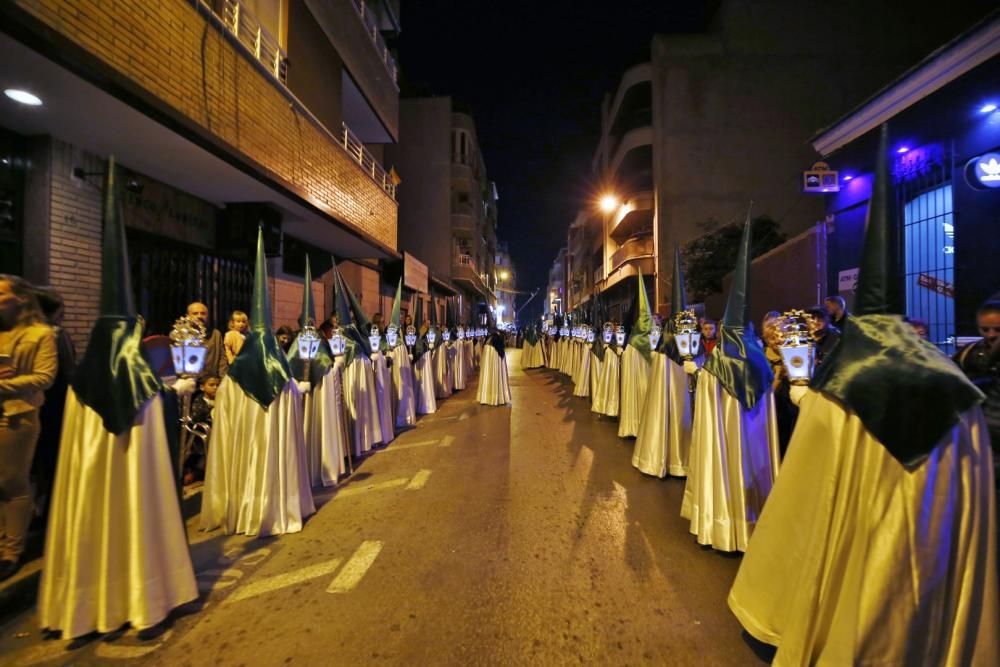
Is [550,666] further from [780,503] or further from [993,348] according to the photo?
[993,348]

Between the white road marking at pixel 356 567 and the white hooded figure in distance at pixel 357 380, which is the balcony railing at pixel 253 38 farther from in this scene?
the white road marking at pixel 356 567

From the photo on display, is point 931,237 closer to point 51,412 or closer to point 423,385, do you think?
point 423,385

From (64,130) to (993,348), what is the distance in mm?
8166

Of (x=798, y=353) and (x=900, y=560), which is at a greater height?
(x=798, y=353)

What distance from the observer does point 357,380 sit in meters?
6.67

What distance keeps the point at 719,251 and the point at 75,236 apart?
16693mm

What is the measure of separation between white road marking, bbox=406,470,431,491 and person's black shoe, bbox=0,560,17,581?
3.00 m

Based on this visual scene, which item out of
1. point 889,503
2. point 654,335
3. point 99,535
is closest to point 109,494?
point 99,535

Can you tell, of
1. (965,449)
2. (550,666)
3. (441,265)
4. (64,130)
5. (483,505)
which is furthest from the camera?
(441,265)

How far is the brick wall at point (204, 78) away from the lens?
4.85 meters

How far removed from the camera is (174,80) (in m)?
5.95

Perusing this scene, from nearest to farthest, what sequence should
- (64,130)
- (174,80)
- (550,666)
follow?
(550,666), (64,130), (174,80)

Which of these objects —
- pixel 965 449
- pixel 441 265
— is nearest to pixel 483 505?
pixel 965 449

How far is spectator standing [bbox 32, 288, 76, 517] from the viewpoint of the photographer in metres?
3.79
